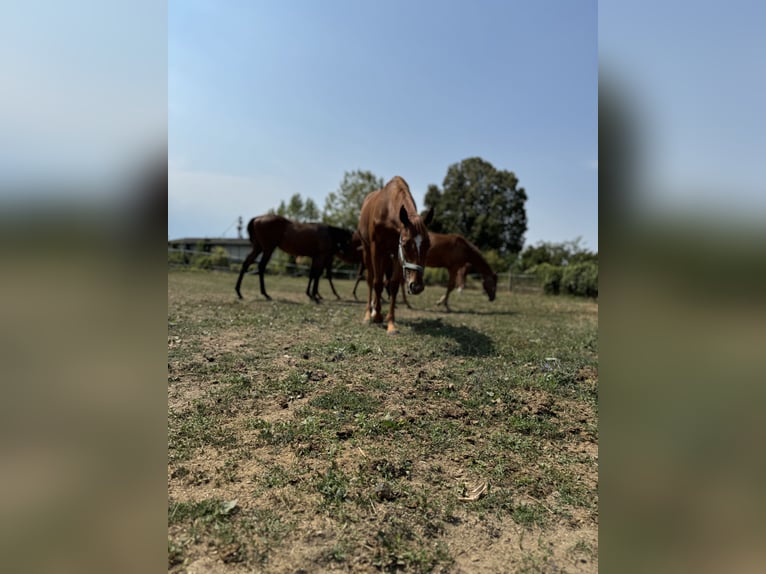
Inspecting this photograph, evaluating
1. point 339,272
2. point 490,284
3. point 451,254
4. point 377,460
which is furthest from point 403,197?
point 339,272

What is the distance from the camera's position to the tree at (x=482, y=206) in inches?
1775

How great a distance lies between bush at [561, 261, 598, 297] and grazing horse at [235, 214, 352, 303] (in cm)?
1401

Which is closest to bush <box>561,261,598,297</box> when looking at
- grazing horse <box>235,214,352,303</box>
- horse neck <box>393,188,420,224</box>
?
grazing horse <box>235,214,352,303</box>

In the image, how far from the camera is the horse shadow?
550 cm

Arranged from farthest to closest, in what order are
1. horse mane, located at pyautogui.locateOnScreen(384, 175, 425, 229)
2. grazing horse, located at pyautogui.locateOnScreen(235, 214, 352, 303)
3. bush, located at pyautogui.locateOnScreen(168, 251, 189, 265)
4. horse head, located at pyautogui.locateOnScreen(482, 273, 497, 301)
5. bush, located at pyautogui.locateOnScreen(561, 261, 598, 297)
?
bush, located at pyautogui.locateOnScreen(168, 251, 189, 265) < bush, located at pyautogui.locateOnScreen(561, 261, 598, 297) < horse head, located at pyautogui.locateOnScreen(482, 273, 497, 301) < grazing horse, located at pyautogui.locateOnScreen(235, 214, 352, 303) < horse mane, located at pyautogui.locateOnScreen(384, 175, 425, 229)

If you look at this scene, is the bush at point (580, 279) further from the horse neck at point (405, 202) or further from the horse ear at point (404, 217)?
the horse ear at point (404, 217)

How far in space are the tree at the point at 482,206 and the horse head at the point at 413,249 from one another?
3971 cm

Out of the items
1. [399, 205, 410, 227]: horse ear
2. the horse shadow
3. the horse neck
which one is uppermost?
the horse neck

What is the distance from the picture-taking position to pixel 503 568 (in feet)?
5.59

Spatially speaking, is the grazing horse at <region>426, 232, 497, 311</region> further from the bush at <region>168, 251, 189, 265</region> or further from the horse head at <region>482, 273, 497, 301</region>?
the bush at <region>168, 251, 189, 265</region>
